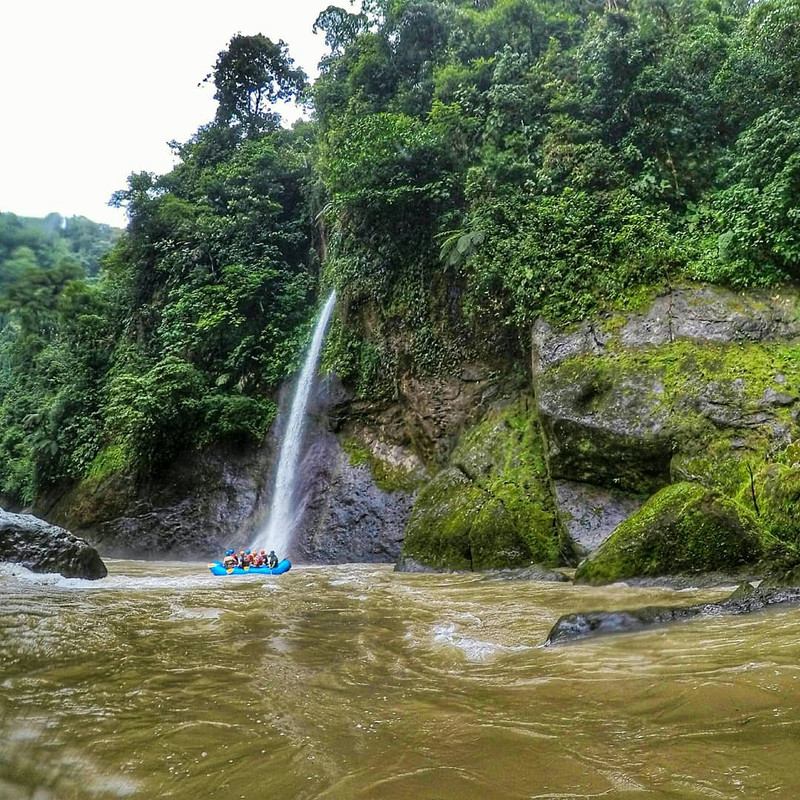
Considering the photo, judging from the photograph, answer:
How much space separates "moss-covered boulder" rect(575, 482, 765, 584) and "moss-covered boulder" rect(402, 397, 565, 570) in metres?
2.07

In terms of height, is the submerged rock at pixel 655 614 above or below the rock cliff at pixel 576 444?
below

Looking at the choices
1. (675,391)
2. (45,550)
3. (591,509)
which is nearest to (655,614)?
(591,509)

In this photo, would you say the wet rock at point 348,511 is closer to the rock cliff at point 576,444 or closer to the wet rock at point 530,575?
the rock cliff at point 576,444

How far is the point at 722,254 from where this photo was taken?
1011 cm

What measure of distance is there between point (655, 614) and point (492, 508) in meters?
5.29

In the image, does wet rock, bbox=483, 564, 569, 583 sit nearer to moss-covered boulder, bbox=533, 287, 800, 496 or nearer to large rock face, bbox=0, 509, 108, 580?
moss-covered boulder, bbox=533, 287, 800, 496

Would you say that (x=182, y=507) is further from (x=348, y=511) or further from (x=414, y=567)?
(x=414, y=567)

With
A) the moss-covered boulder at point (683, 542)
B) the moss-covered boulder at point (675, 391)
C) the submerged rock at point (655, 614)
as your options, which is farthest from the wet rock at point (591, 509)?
the submerged rock at point (655, 614)

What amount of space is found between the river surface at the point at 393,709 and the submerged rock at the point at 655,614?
21 cm

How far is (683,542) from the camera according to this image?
6.70m

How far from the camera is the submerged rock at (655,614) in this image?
13.5 feet

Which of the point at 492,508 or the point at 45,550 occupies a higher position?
the point at 492,508

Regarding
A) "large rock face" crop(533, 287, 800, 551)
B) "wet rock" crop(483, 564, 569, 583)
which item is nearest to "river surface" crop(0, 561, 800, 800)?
"wet rock" crop(483, 564, 569, 583)

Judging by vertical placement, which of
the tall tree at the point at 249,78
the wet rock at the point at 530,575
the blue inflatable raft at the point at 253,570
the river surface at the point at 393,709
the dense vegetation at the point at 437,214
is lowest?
the blue inflatable raft at the point at 253,570
